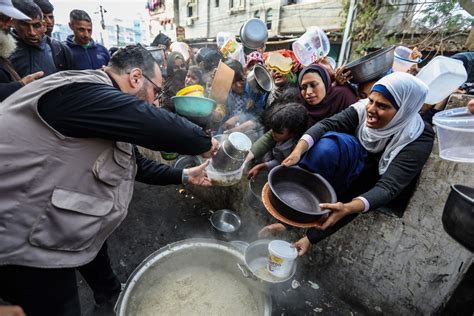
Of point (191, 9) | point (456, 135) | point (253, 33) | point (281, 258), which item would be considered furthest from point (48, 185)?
point (191, 9)

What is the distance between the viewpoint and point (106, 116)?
135 cm

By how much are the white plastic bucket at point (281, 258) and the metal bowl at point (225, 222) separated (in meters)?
1.13

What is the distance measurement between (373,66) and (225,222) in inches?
103

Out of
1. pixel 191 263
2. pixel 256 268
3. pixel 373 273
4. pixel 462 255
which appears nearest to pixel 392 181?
pixel 462 255

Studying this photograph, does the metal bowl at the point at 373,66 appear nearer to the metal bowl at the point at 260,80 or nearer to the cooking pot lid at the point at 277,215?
the metal bowl at the point at 260,80

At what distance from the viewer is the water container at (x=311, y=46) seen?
3473 millimetres

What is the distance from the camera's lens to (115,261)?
2.97 metres

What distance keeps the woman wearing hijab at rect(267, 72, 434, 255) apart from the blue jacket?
4.38 meters

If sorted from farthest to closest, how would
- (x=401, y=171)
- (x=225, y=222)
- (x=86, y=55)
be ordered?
(x=86, y=55), (x=225, y=222), (x=401, y=171)

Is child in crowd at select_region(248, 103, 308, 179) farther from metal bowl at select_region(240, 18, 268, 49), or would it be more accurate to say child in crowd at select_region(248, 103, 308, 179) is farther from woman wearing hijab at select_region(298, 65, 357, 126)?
metal bowl at select_region(240, 18, 268, 49)

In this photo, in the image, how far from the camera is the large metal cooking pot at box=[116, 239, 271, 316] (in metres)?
1.84

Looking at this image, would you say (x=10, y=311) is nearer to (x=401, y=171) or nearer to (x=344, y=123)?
(x=401, y=171)

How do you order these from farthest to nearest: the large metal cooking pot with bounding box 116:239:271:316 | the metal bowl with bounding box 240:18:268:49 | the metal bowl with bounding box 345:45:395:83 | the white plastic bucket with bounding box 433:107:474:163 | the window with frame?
the window with frame
the metal bowl with bounding box 240:18:268:49
the metal bowl with bounding box 345:45:395:83
the large metal cooking pot with bounding box 116:239:271:316
the white plastic bucket with bounding box 433:107:474:163

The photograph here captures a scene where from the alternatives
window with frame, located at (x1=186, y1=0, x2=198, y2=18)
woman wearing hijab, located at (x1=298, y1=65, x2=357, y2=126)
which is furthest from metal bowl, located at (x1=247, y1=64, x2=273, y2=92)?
window with frame, located at (x1=186, y1=0, x2=198, y2=18)
